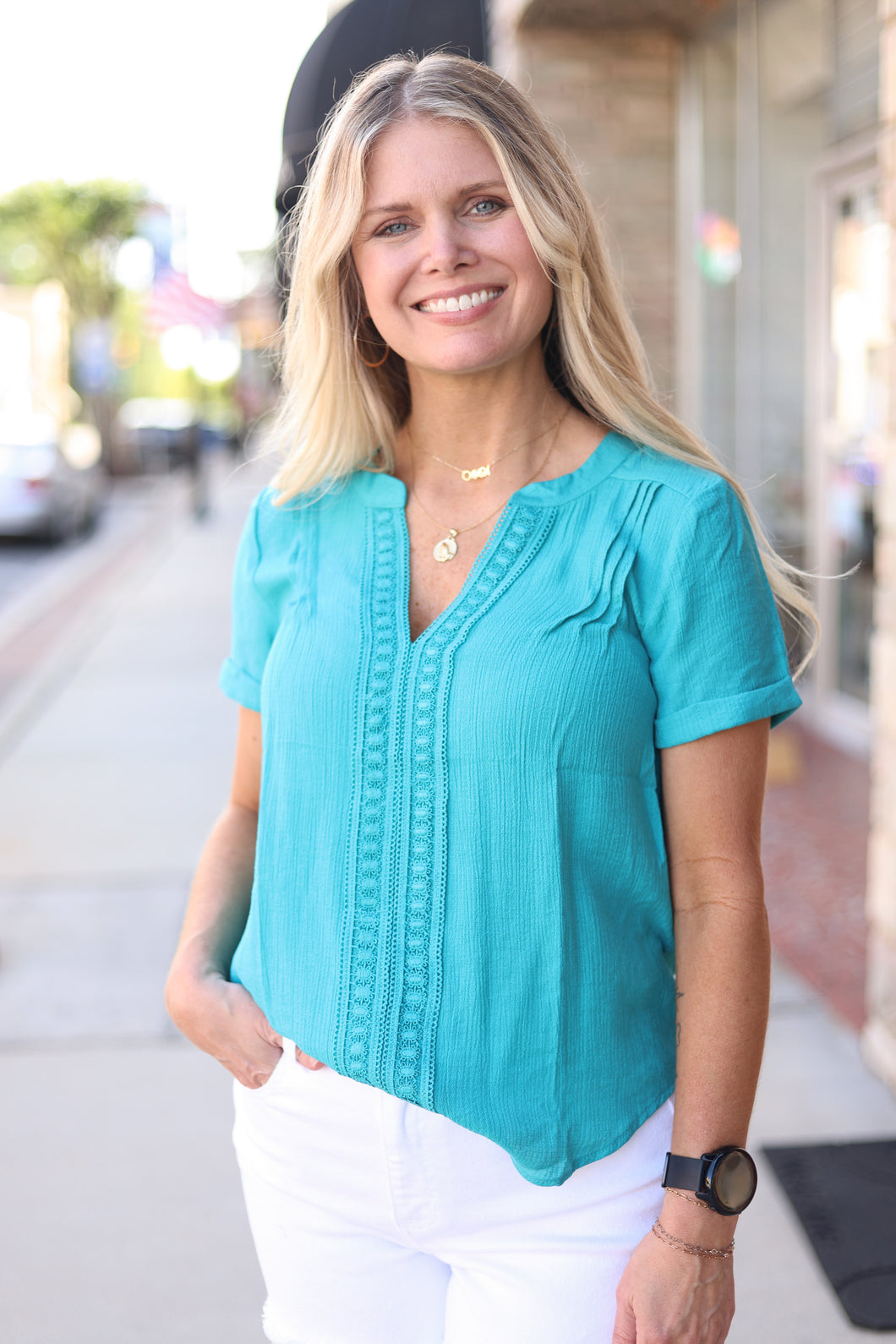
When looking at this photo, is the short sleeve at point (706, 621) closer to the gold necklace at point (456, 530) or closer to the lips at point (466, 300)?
the gold necklace at point (456, 530)

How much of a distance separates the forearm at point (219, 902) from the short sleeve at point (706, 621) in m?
0.68

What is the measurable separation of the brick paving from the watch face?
2.58 metres

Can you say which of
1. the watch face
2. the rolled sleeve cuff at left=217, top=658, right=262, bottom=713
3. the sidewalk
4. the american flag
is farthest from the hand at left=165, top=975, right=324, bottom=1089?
the american flag

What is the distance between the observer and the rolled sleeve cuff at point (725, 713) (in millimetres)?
1402

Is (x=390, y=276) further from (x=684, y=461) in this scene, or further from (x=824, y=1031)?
(x=824, y=1031)

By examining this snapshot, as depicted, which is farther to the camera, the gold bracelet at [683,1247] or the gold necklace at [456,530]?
the gold necklace at [456,530]

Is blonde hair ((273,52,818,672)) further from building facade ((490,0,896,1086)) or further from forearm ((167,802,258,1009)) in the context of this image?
building facade ((490,0,896,1086))

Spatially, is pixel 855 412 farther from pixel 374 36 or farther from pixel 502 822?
pixel 502 822

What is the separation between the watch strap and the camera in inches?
55.4

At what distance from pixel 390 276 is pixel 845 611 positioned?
19.8ft

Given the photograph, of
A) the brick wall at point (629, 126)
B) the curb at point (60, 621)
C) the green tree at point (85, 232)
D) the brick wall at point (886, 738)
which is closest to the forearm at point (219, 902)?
the brick wall at point (886, 738)

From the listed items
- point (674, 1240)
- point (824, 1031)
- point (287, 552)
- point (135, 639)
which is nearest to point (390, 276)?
point (287, 552)

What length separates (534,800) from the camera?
1.42 m

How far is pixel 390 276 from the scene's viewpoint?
5.18 ft
